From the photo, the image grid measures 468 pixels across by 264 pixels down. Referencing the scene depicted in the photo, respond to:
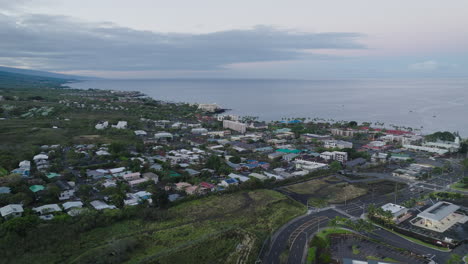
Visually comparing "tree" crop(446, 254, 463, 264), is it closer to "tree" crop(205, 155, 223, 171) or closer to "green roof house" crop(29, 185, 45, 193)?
"tree" crop(205, 155, 223, 171)

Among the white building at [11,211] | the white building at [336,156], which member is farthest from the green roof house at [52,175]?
the white building at [336,156]

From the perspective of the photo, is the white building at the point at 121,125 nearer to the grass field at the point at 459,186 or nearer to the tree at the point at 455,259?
the grass field at the point at 459,186

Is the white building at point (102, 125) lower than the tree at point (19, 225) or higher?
higher

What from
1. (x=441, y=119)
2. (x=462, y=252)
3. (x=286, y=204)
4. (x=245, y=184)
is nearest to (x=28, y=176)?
(x=245, y=184)

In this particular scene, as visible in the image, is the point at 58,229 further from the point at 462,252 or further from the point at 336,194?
the point at 462,252

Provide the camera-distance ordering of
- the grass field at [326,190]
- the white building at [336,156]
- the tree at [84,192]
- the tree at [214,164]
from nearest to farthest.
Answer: the tree at [84,192] → the grass field at [326,190] → the tree at [214,164] → the white building at [336,156]

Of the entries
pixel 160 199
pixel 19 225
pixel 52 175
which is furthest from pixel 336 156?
pixel 19 225

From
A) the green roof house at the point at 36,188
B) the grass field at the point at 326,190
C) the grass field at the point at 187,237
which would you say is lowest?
the grass field at the point at 187,237

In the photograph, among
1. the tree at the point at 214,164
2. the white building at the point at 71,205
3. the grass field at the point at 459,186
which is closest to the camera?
the white building at the point at 71,205

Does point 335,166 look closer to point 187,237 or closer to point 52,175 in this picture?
point 187,237
